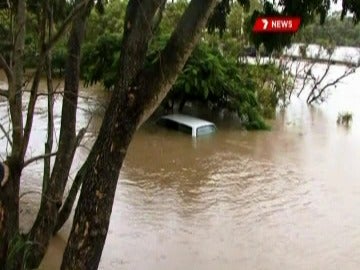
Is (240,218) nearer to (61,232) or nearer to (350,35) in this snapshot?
(61,232)

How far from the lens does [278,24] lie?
3.95m

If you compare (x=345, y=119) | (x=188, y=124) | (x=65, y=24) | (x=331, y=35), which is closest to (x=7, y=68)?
(x=65, y=24)

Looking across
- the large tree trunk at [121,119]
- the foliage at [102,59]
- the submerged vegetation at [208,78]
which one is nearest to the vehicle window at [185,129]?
the submerged vegetation at [208,78]

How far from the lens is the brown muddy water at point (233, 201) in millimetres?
6543

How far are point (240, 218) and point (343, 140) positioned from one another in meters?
6.06

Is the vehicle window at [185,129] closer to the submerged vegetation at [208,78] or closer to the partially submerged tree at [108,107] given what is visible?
the submerged vegetation at [208,78]

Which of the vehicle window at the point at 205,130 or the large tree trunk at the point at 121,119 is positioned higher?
the large tree trunk at the point at 121,119

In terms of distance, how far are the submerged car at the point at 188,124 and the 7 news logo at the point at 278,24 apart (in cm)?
885

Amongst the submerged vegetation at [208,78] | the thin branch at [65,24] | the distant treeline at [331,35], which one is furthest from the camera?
the distant treeline at [331,35]

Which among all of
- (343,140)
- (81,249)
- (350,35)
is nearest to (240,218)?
(81,249)

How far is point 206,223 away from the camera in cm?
764

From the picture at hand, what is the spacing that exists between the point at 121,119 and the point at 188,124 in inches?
384

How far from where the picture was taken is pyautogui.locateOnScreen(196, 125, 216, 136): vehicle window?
1305cm

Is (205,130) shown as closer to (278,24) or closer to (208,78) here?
(208,78)
